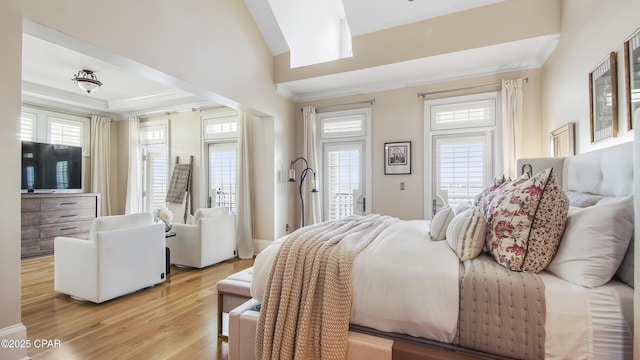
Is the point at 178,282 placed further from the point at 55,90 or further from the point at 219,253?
the point at 55,90

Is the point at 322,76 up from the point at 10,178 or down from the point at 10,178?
up

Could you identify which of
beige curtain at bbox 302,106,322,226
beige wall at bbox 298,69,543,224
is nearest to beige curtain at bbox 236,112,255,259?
beige curtain at bbox 302,106,322,226

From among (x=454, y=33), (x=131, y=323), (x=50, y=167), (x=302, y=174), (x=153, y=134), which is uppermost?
(x=454, y=33)

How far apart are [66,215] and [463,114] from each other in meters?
6.76

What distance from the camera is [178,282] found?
3.37 metres

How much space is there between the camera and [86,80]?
3.84m

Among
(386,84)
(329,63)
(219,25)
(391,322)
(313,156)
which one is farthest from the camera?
(313,156)

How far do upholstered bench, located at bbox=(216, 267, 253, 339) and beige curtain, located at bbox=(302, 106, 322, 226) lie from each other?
2664 mm

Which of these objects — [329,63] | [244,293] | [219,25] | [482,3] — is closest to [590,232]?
[244,293]

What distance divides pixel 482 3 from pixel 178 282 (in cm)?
487

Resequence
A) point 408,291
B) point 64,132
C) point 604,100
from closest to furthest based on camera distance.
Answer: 1. point 408,291
2. point 604,100
3. point 64,132

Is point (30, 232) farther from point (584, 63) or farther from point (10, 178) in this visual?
point (584, 63)

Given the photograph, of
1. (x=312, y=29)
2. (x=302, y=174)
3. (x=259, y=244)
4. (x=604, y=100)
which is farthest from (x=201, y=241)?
(x=604, y=100)

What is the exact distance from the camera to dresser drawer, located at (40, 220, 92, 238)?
4621 mm
